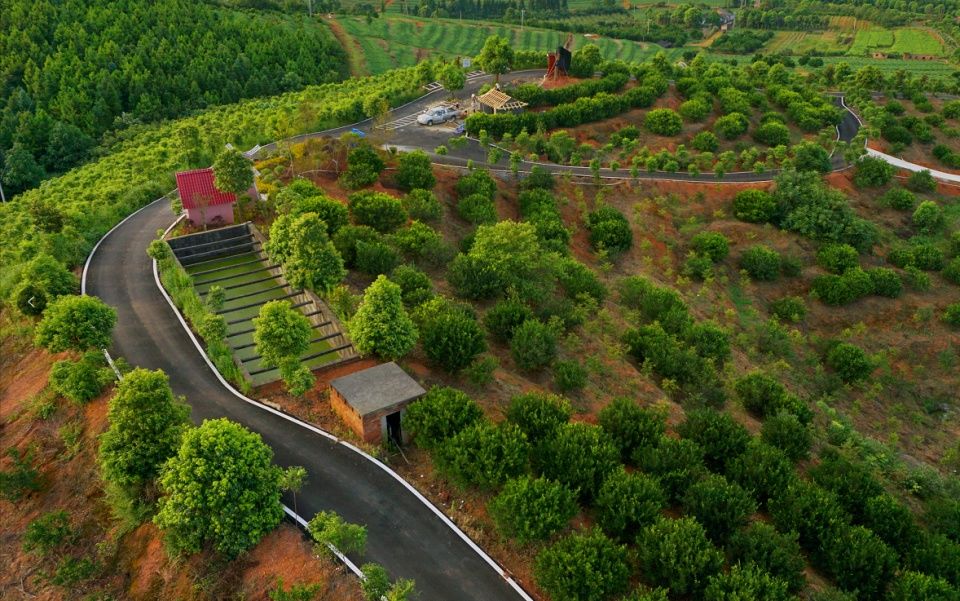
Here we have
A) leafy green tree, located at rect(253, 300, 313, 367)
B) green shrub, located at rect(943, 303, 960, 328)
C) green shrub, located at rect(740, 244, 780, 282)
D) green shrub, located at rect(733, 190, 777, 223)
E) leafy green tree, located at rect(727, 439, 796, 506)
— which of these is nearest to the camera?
leafy green tree, located at rect(727, 439, 796, 506)

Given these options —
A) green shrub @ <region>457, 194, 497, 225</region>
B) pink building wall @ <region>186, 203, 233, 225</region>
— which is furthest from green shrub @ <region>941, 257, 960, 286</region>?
pink building wall @ <region>186, 203, 233, 225</region>

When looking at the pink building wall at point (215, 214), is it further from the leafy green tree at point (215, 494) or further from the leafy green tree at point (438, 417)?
the leafy green tree at point (215, 494)

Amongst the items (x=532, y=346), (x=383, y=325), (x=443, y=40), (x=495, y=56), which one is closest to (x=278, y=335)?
(x=383, y=325)

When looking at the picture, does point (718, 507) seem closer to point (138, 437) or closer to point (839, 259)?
point (138, 437)

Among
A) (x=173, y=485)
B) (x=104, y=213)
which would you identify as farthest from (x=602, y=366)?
(x=104, y=213)

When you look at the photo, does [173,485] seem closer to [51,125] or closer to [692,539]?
[692,539]

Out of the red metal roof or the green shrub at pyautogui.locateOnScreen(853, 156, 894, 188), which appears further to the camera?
the green shrub at pyautogui.locateOnScreen(853, 156, 894, 188)

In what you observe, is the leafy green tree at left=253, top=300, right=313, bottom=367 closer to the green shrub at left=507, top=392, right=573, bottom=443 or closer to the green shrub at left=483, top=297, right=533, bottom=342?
the green shrub at left=507, top=392, right=573, bottom=443
